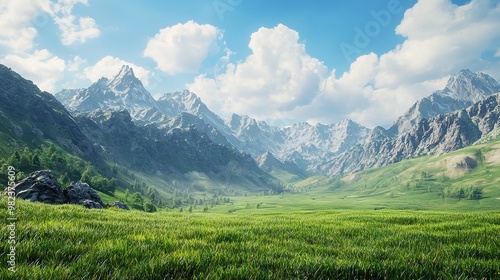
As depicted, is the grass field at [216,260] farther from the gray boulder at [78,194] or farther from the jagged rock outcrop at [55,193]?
the gray boulder at [78,194]

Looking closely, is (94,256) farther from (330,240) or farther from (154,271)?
(330,240)

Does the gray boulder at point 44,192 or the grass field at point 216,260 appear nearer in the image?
the grass field at point 216,260

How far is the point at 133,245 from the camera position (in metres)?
6.71

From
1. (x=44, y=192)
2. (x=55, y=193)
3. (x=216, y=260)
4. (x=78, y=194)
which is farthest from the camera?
(x=55, y=193)

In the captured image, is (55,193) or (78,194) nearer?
(78,194)

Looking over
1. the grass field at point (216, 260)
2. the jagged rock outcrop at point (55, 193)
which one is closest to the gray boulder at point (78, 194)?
the jagged rock outcrop at point (55, 193)

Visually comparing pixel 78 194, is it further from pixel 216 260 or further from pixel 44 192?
pixel 216 260

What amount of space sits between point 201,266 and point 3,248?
3.74 meters

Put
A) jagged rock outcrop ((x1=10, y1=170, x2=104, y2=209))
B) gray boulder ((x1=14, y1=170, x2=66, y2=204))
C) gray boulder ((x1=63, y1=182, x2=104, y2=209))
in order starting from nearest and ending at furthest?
1. gray boulder ((x1=14, y1=170, x2=66, y2=204))
2. jagged rock outcrop ((x1=10, y1=170, x2=104, y2=209))
3. gray boulder ((x1=63, y1=182, x2=104, y2=209))

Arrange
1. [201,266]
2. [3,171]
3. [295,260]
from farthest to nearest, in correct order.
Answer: [3,171]
[295,260]
[201,266]

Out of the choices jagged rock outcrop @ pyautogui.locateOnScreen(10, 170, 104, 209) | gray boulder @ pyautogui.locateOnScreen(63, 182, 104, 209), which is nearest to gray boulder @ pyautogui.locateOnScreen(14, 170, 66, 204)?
jagged rock outcrop @ pyautogui.locateOnScreen(10, 170, 104, 209)

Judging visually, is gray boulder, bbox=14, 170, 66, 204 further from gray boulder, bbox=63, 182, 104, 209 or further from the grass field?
the grass field

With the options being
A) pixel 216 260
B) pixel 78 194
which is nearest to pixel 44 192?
pixel 78 194

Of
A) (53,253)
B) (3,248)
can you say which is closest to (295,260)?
(53,253)
